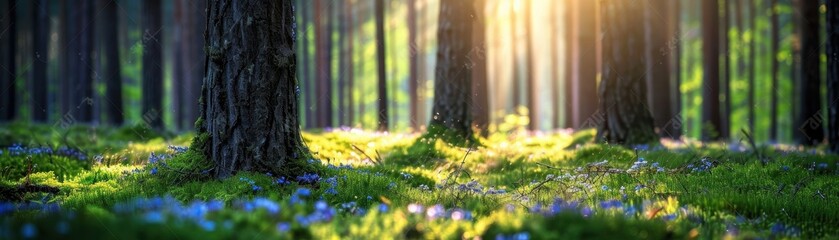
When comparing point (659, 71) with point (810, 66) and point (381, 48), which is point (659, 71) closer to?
point (810, 66)

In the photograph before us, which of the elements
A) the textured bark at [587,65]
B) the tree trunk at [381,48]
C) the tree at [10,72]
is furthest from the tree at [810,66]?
the tree at [10,72]

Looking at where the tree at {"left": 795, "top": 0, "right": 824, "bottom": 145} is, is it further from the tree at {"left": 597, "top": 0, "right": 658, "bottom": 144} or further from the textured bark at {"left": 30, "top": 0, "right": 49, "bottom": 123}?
the textured bark at {"left": 30, "top": 0, "right": 49, "bottom": 123}

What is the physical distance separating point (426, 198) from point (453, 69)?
640 centimetres

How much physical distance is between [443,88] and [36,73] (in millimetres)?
25756

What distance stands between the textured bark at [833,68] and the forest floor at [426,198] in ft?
7.44

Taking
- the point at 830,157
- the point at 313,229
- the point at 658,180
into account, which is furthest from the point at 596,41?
the point at 313,229

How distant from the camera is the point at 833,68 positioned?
10.4 metres

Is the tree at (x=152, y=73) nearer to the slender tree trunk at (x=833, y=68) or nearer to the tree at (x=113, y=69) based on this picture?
the tree at (x=113, y=69)

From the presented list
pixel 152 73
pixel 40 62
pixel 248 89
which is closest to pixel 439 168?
pixel 248 89

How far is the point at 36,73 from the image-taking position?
2908 centimetres

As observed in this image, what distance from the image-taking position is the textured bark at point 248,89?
5859mm

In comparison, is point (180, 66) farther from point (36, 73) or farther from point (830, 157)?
point (830, 157)

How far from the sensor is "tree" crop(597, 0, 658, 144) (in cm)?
1106

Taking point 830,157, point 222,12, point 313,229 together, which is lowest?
point 830,157
